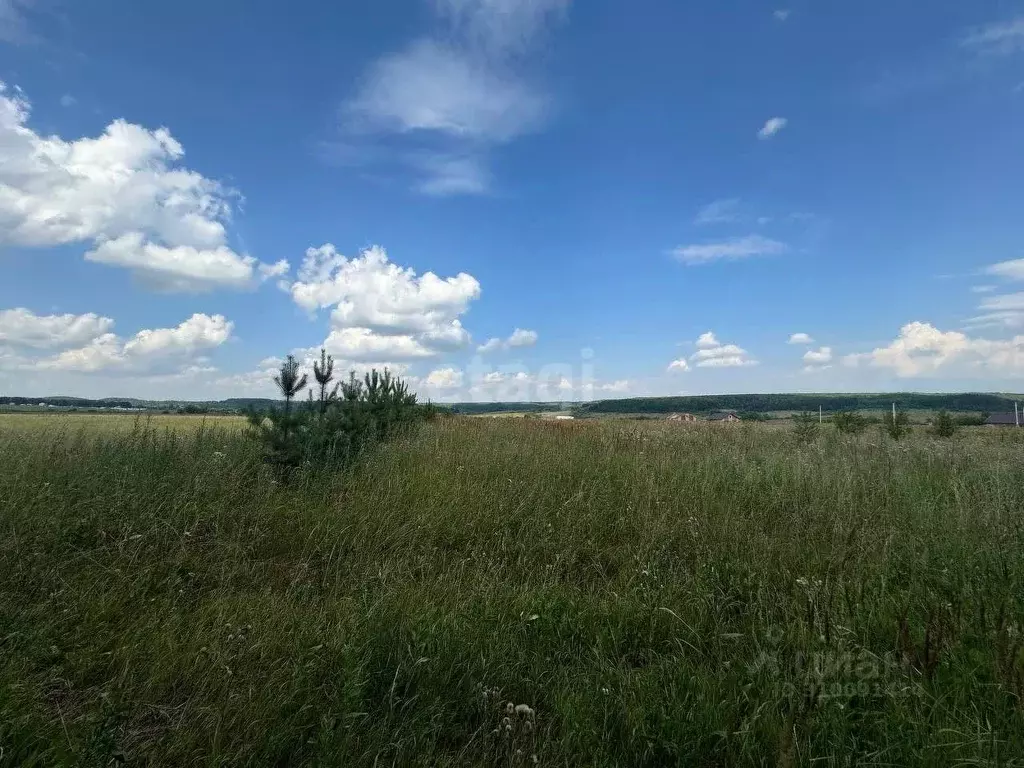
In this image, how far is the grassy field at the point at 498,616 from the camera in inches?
86.9

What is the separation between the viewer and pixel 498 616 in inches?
131

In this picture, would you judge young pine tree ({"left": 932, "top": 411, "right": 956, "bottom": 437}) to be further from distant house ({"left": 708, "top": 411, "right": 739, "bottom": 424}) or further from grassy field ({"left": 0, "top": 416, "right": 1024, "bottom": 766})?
grassy field ({"left": 0, "top": 416, "right": 1024, "bottom": 766})

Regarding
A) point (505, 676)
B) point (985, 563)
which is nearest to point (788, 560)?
point (985, 563)

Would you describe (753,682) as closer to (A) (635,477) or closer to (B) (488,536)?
(B) (488,536)

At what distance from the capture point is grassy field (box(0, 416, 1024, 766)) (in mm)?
2207

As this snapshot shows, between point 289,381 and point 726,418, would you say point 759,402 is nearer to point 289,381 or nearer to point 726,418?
point 726,418

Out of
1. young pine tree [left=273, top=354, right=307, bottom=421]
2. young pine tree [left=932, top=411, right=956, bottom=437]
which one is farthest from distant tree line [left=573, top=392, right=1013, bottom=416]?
young pine tree [left=273, top=354, right=307, bottom=421]

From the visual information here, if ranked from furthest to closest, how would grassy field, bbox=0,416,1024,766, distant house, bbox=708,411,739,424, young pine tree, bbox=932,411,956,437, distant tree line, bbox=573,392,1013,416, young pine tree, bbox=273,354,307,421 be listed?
distant tree line, bbox=573,392,1013,416 < young pine tree, bbox=932,411,956,437 < distant house, bbox=708,411,739,424 < young pine tree, bbox=273,354,307,421 < grassy field, bbox=0,416,1024,766

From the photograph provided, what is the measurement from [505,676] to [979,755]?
1922mm

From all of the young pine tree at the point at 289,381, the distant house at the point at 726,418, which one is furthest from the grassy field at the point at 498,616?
the distant house at the point at 726,418

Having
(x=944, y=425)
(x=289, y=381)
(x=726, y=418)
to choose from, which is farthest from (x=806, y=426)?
(x=289, y=381)

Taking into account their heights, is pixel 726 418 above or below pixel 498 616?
above

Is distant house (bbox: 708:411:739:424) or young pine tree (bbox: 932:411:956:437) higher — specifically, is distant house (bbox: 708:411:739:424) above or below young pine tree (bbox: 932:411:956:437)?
above

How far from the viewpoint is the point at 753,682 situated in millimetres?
2557
